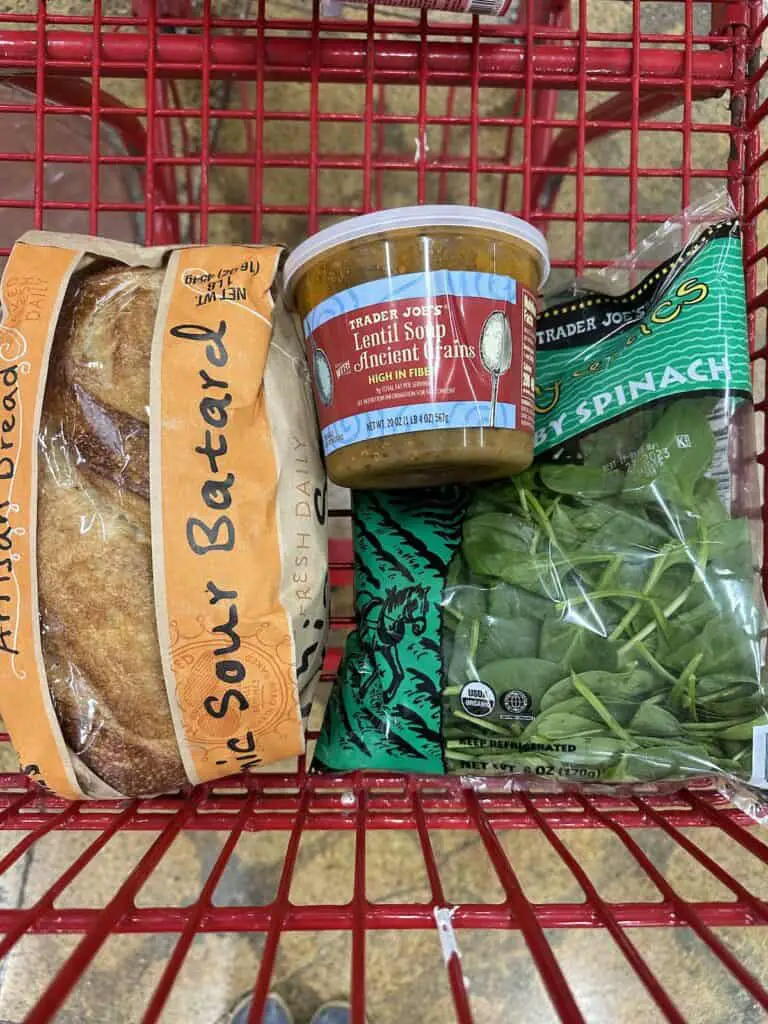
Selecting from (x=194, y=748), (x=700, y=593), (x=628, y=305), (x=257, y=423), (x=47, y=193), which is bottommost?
(x=194, y=748)

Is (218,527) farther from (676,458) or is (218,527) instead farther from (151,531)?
(676,458)

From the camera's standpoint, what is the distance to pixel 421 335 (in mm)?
581

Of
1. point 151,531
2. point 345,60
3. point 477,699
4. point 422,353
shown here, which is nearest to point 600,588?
point 477,699

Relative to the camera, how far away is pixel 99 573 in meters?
0.60

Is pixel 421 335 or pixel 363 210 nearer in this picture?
pixel 421 335

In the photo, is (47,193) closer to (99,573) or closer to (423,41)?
(423,41)

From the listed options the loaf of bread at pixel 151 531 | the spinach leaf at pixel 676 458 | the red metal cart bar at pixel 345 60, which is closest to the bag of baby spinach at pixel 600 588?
the spinach leaf at pixel 676 458

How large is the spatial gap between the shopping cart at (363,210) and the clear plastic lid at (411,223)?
0.18 metres

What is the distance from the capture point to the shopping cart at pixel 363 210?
0.54 meters

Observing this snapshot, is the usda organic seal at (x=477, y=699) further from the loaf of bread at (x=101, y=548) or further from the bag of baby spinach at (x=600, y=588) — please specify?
the loaf of bread at (x=101, y=548)

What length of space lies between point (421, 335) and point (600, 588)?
0.25m

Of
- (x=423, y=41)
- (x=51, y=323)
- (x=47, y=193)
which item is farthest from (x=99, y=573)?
(x=47, y=193)

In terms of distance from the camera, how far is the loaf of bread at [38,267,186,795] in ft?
1.97

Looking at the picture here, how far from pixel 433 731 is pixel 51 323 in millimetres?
446
